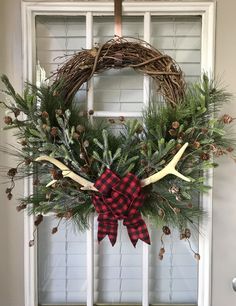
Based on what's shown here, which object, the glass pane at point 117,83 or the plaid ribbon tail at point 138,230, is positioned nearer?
the plaid ribbon tail at point 138,230

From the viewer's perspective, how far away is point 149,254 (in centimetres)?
144

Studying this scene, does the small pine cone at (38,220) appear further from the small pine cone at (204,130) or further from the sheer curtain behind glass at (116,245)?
the small pine cone at (204,130)

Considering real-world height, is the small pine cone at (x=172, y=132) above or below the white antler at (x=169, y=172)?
above

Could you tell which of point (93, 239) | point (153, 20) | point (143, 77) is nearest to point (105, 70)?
point (143, 77)

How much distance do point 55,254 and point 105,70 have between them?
77 centimetres

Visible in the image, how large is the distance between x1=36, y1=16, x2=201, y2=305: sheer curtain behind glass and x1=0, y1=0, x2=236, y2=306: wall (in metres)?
0.09

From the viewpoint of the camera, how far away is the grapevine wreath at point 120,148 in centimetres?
118

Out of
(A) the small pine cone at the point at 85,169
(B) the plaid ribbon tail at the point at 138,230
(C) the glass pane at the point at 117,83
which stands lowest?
(B) the plaid ribbon tail at the point at 138,230

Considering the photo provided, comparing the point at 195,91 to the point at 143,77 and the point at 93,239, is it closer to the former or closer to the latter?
the point at 143,77

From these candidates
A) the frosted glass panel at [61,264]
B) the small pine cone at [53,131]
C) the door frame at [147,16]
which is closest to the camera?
the small pine cone at [53,131]

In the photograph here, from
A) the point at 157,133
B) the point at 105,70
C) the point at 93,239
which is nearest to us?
the point at 157,133

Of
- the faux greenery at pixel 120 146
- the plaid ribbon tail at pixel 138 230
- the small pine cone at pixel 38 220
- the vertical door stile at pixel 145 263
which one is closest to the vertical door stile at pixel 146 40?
the vertical door stile at pixel 145 263

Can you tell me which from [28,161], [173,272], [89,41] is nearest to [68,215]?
[28,161]

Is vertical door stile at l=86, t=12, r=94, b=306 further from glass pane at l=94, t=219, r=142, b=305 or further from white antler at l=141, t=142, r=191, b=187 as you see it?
white antler at l=141, t=142, r=191, b=187
